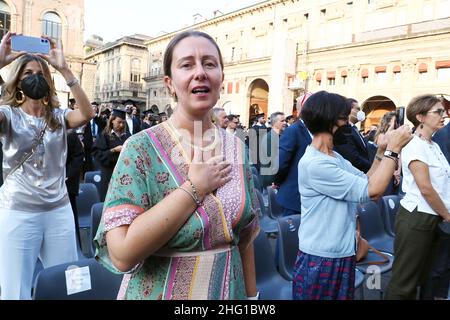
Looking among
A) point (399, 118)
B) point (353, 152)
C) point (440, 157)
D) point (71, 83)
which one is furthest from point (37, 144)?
point (353, 152)

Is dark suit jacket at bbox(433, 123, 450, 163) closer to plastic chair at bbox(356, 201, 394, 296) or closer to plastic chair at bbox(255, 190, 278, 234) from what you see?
plastic chair at bbox(356, 201, 394, 296)

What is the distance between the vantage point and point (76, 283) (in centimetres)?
220

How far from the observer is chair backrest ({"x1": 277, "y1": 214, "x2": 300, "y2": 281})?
3.37m

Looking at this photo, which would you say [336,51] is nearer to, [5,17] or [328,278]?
[5,17]

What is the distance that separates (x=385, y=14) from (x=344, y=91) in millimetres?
6465

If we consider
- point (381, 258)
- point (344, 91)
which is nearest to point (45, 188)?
point (381, 258)

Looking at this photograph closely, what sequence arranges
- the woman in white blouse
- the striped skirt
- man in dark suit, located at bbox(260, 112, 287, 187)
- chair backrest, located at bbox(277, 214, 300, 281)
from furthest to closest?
man in dark suit, located at bbox(260, 112, 287, 187) < chair backrest, located at bbox(277, 214, 300, 281) < the woman in white blouse < the striped skirt

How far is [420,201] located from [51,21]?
92.1 ft

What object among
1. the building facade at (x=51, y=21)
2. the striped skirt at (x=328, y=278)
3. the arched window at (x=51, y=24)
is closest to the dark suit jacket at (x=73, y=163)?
the striped skirt at (x=328, y=278)

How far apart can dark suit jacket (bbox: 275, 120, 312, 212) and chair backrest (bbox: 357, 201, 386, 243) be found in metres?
1.14

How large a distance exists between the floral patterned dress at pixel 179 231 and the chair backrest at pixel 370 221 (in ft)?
12.2

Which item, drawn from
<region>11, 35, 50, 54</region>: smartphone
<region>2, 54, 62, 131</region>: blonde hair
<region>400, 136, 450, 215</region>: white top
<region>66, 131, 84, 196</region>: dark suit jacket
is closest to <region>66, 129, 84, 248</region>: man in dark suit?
<region>66, 131, 84, 196</region>: dark suit jacket

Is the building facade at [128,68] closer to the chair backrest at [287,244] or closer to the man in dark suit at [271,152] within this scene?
the man in dark suit at [271,152]
